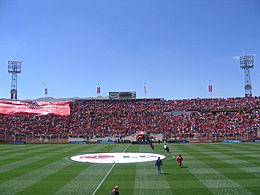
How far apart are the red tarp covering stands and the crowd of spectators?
4.95ft

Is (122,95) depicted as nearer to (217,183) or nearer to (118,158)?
(118,158)

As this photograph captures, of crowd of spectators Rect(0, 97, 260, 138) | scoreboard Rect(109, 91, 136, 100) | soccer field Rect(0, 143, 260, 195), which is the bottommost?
soccer field Rect(0, 143, 260, 195)

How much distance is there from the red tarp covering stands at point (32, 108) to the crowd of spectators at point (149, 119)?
1508 mm

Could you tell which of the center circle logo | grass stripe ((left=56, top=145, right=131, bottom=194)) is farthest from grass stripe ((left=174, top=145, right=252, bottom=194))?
→ the center circle logo

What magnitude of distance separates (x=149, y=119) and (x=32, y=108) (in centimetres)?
2997

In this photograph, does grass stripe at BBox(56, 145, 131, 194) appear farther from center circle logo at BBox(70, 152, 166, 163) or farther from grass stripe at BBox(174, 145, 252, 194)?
grass stripe at BBox(174, 145, 252, 194)

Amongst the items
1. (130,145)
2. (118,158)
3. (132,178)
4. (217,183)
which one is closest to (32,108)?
(130,145)

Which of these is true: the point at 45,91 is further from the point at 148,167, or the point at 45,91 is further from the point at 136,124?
the point at 148,167

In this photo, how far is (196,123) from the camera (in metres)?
72.8

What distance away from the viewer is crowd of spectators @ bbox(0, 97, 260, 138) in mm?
69125

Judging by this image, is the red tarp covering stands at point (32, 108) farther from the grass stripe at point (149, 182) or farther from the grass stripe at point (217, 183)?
the grass stripe at point (217, 183)

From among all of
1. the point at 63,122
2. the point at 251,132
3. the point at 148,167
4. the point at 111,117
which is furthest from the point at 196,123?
the point at 148,167

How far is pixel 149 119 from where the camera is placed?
256 ft

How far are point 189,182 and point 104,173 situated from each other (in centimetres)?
677
